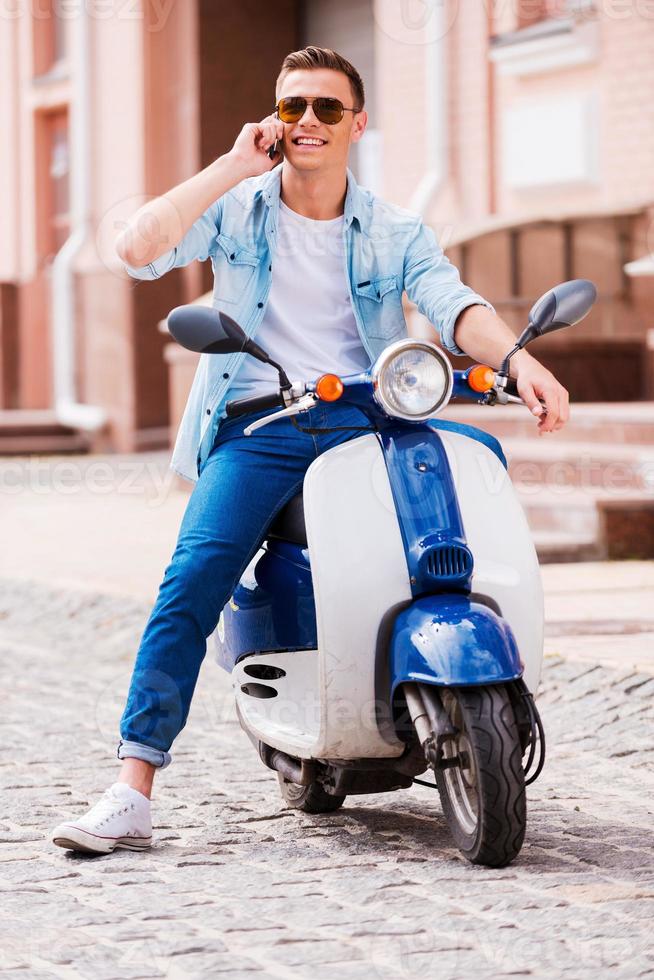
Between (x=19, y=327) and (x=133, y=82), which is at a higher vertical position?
(x=133, y=82)

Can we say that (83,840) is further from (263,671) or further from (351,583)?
(351,583)

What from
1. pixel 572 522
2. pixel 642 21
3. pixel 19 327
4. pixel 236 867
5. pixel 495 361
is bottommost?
pixel 236 867

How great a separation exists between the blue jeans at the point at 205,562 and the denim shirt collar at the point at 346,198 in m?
0.48

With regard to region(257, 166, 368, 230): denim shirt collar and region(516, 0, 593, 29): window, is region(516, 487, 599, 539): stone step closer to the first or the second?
region(516, 0, 593, 29): window

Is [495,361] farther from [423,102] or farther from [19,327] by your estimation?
[19,327]

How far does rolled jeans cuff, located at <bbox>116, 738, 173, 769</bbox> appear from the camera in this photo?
12.5 ft

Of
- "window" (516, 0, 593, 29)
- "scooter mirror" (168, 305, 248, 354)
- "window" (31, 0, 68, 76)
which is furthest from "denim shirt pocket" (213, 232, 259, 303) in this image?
"window" (31, 0, 68, 76)

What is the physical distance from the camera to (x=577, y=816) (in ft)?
13.6

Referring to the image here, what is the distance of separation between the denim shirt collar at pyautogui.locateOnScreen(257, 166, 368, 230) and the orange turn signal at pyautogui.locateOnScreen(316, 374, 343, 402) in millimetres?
597

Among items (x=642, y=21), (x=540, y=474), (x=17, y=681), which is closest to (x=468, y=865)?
(x=17, y=681)

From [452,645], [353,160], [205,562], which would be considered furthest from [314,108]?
[353,160]

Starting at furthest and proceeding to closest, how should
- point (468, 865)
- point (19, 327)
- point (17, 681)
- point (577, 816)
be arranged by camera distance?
point (19, 327), point (17, 681), point (577, 816), point (468, 865)

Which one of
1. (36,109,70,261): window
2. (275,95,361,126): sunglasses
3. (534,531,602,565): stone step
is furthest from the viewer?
(36,109,70,261): window

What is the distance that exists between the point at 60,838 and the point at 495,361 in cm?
142
